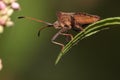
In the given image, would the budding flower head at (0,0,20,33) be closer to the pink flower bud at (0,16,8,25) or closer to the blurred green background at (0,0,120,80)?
the pink flower bud at (0,16,8,25)

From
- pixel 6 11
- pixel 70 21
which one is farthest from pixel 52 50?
pixel 6 11

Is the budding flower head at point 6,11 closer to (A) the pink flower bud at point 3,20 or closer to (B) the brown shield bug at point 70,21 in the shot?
(A) the pink flower bud at point 3,20

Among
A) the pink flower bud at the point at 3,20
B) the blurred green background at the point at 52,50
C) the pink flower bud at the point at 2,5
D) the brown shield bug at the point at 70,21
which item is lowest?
the blurred green background at the point at 52,50

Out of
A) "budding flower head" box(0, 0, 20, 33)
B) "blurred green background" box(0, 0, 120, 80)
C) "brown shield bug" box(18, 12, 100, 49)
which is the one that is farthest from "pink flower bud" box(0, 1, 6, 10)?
"blurred green background" box(0, 0, 120, 80)

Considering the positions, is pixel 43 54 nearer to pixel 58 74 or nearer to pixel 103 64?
pixel 58 74

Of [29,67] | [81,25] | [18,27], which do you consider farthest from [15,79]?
[81,25]

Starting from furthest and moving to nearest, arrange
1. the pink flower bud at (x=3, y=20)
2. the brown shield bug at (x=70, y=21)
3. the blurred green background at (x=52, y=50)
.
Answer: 1. the blurred green background at (x=52, y=50)
2. the brown shield bug at (x=70, y=21)
3. the pink flower bud at (x=3, y=20)

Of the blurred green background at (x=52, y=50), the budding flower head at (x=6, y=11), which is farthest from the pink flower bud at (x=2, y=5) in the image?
the blurred green background at (x=52, y=50)

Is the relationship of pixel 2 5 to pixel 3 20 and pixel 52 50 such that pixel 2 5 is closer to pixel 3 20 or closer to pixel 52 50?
pixel 3 20
